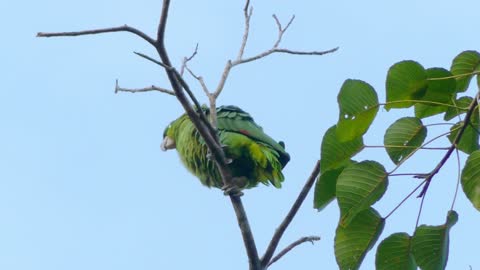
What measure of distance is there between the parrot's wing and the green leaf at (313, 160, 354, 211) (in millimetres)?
3533

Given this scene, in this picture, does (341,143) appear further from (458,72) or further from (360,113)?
(458,72)

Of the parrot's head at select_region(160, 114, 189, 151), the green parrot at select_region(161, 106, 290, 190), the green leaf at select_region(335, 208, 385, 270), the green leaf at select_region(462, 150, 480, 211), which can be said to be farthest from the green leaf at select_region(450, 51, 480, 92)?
the parrot's head at select_region(160, 114, 189, 151)

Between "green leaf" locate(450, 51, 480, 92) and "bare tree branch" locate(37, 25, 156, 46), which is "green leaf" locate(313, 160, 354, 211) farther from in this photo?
"bare tree branch" locate(37, 25, 156, 46)

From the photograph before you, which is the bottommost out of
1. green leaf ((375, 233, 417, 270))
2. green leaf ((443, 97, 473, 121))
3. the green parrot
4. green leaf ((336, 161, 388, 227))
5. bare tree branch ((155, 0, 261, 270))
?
green leaf ((375, 233, 417, 270))

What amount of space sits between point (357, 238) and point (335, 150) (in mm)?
230

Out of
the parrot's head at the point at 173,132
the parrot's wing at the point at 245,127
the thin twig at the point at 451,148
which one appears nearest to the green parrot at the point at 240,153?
the parrot's wing at the point at 245,127

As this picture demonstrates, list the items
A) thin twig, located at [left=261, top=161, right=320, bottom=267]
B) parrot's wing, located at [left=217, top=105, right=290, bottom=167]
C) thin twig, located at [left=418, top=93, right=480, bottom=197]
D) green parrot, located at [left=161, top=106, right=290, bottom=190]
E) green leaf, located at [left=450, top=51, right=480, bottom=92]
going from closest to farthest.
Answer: thin twig, located at [left=418, top=93, right=480, bottom=197]
green leaf, located at [left=450, top=51, right=480, bottom=92]
thin twig, located at [left=261, top=161, right=320, bottom=267]
green parrot, located at [left=161, top=106, right=290, bottom=190]
parrot's wing, located at [left=217, top=105, right=290, bottom=167]

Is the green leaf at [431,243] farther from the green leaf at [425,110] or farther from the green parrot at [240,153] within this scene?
the green parrot at [240,153]

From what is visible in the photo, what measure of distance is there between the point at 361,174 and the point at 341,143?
0.11 m

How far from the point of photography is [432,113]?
7.50 feet

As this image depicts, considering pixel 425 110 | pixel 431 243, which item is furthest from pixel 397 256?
pixel 425 110

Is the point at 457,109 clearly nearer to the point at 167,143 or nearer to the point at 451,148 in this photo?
the point at 451,148

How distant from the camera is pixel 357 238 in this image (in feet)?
6.97

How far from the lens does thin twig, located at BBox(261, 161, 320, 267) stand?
3.17 metres
